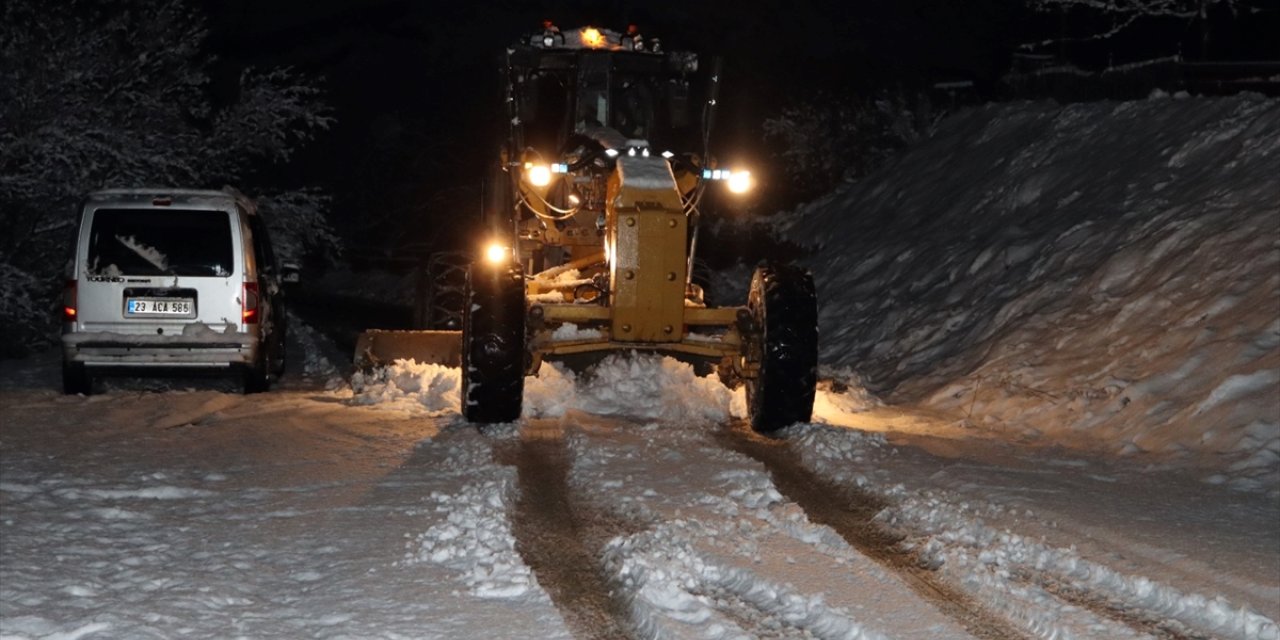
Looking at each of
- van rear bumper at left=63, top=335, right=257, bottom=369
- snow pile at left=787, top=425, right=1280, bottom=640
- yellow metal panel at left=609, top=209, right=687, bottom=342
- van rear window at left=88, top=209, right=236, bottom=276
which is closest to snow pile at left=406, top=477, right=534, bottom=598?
snow pile at left=787, top=425, right=1280, bottom=640

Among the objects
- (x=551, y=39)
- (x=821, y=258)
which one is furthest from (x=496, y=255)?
(x=821, y=258)

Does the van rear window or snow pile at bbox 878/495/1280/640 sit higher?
the van rear window

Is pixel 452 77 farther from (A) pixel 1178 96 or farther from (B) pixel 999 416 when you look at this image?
(B) pixel 999 416

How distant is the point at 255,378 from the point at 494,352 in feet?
11.5

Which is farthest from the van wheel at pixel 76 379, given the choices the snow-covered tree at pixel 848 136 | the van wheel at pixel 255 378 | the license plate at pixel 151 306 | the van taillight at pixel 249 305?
the snow-covered tree at pixel 848 136

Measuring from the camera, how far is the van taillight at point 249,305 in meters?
12.4

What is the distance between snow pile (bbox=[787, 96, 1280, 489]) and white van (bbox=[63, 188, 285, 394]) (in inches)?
246

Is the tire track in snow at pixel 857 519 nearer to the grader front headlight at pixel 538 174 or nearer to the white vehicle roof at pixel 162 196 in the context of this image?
the grader front headlight at pixel 538 174

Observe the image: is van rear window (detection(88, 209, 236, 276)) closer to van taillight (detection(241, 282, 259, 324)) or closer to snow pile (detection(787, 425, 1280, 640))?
van taillight (detection(241, 282, 259, 324))

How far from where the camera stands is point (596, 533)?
734 centimetres

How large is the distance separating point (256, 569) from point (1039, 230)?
Result: 41.3ft

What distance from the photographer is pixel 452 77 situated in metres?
39.8

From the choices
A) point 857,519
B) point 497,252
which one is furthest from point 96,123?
point 857,519

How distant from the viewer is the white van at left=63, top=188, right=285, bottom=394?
12.1 m
